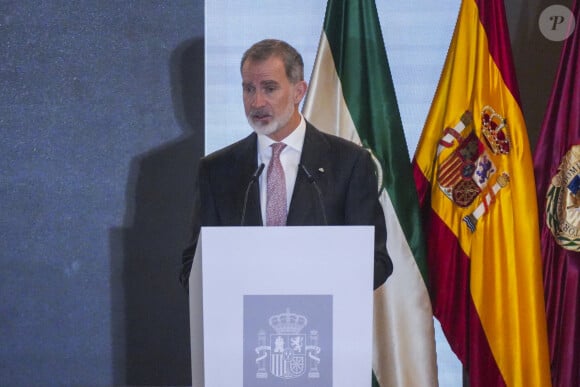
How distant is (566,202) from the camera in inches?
122

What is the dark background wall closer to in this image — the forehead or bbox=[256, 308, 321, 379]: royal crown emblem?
the forehead

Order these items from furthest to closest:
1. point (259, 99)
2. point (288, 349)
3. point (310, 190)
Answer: point (259, 99), point (310, 190), point (288, 349)

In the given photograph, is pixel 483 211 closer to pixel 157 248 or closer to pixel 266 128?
pixel 266 128

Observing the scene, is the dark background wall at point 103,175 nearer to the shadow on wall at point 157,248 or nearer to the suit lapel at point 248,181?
the shadow on wall at point 157,248

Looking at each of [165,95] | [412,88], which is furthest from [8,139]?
[412,88]

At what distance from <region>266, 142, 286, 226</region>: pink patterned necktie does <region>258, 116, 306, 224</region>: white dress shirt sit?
0.02m

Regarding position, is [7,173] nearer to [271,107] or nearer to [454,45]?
[271,107]

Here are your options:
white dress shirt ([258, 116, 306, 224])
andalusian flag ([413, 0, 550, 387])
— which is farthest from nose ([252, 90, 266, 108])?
andalusian flag ([413, 0, 550, 387])

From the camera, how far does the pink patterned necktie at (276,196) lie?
260 cm

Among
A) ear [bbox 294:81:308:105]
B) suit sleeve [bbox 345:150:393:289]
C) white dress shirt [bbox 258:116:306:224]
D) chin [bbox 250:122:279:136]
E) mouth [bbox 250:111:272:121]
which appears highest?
ear [bbox 294:81:308:105]

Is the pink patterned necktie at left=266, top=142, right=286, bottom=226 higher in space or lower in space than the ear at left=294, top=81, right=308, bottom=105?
lower

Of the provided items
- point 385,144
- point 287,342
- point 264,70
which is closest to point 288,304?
point 287,342

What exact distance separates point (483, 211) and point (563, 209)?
0.97 ft

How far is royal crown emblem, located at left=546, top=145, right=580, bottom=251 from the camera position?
10.1 ft
